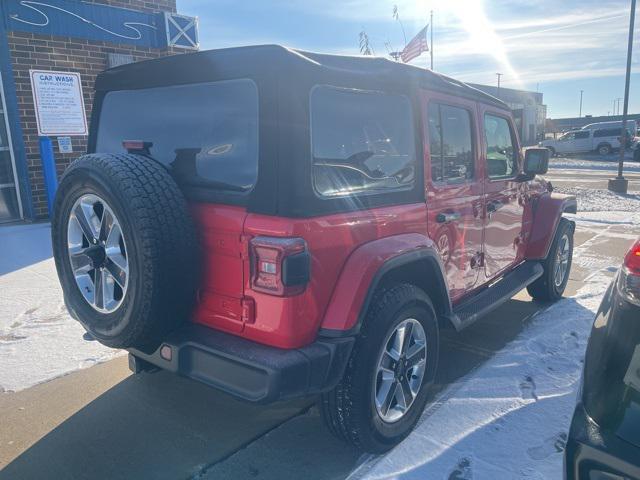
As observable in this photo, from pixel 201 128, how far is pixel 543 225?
3.40 metres

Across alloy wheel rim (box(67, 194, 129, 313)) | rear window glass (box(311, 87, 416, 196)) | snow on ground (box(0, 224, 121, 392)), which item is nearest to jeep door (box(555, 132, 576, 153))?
snow on ground (box(0, 224, 121, 392))

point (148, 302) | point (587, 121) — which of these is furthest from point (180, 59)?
point (587, 121)

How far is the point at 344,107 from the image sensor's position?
102 inches

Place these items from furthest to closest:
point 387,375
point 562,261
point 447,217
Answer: point 562,261
point 447,217
point 387,375

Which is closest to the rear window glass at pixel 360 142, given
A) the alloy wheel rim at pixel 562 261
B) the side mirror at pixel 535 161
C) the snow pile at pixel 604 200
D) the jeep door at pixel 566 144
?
the side mirror at pixel 535 161

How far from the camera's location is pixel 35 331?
14.4 ft

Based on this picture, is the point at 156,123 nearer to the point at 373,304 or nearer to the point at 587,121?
the point at 373,304

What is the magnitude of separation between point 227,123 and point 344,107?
1.90 feet

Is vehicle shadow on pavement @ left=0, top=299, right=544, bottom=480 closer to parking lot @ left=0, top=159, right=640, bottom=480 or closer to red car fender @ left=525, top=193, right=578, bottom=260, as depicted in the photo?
parking lot @ left=0, top=159, right=640, bottom=480

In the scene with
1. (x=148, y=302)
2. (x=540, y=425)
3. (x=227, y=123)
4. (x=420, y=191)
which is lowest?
(x=540, y=425)

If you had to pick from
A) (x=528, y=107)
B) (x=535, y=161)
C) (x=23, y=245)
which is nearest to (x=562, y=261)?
(x=535, y=161)

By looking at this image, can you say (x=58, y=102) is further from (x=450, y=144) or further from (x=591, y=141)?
(x=591, y=141)

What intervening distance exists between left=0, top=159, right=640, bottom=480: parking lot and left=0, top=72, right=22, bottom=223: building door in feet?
20.7

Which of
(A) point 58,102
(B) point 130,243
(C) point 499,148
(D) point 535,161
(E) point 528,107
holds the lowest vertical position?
(B) point 130,243
